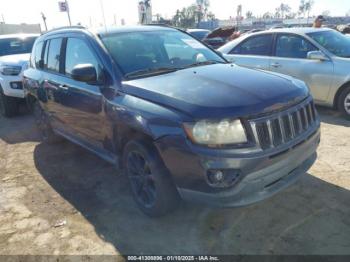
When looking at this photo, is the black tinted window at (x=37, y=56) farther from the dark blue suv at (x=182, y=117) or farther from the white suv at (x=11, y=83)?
the white suv at (x=11, y=83)

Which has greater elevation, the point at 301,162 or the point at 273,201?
the point at 301,162

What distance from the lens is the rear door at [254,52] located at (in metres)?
6.71

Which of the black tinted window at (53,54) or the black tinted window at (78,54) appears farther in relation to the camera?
the black tinted window at (53,54)

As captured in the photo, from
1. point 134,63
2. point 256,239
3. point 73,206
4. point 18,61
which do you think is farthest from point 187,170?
point 18,61

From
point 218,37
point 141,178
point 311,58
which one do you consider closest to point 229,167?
point 141,178

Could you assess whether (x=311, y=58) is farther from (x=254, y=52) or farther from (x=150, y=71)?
(x=150, y=71)

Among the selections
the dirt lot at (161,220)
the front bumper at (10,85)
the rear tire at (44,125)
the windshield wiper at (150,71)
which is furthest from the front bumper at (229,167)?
the front bumper at (10,85)

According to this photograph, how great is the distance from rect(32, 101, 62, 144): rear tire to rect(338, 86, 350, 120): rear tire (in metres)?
4.89

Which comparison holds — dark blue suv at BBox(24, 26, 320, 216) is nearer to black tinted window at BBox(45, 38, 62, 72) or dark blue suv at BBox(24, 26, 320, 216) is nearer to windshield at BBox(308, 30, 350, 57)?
black tinted window at BBox(45, 38, 62, 72)

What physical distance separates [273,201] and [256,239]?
0.64 meters

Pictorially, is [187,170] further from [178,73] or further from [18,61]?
[18,61]

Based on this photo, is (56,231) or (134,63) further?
(134,63)

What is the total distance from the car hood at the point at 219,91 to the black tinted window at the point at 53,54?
1.79 metres

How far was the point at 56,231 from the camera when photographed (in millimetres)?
3303
